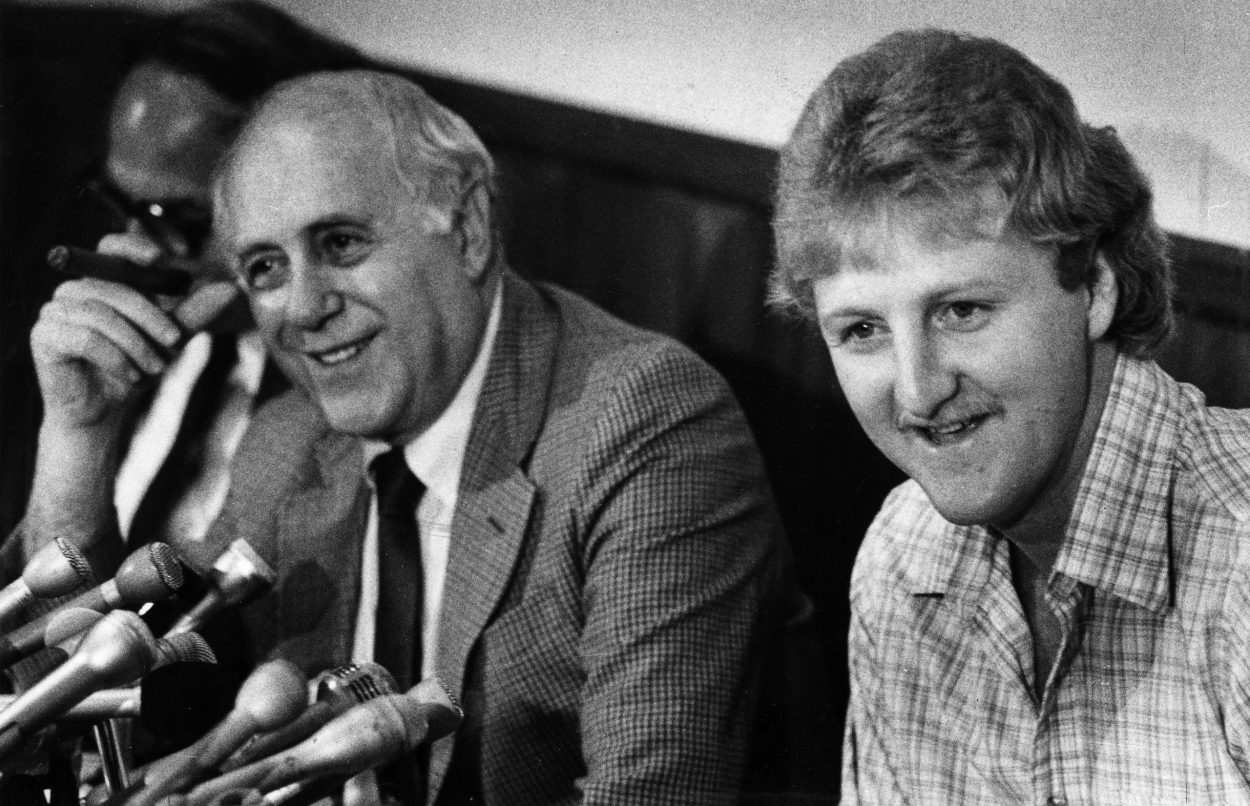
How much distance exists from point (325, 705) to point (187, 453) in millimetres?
725

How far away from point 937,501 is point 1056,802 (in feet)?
1.07

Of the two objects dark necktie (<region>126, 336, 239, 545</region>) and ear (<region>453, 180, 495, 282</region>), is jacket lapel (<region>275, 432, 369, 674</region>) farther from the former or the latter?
ear (<region>453, 180, 495, 282</region>)

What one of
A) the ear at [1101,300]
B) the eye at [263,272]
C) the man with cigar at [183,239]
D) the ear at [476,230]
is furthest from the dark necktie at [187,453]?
the ear at [1101,300]

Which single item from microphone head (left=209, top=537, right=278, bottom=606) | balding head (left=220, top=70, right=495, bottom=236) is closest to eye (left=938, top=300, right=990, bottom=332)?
balding head (left=220, top=70, right=495, bottom=236)

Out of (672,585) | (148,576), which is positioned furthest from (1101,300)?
(148,576)

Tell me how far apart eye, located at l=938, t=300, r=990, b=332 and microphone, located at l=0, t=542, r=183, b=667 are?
833 millimetres

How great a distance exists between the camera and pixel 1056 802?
1.56 metres

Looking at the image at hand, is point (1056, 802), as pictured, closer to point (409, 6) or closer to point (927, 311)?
point (927, 311)

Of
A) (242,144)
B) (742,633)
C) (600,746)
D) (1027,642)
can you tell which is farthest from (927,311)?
(242,144)

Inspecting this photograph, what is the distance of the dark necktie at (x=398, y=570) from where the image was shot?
6.39 ft

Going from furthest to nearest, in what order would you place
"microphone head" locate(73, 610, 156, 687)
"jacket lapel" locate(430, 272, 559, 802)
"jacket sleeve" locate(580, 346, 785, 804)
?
"jacket lapel" locate(430, 272, 559, 802) < "jacket sleeve" locate(580, 346, 785, 804) < "microphone head" locate(73, 610, 156, 687)

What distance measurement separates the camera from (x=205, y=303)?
209 cm

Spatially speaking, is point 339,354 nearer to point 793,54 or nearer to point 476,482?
point 476,482

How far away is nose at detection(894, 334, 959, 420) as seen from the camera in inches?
58.9
